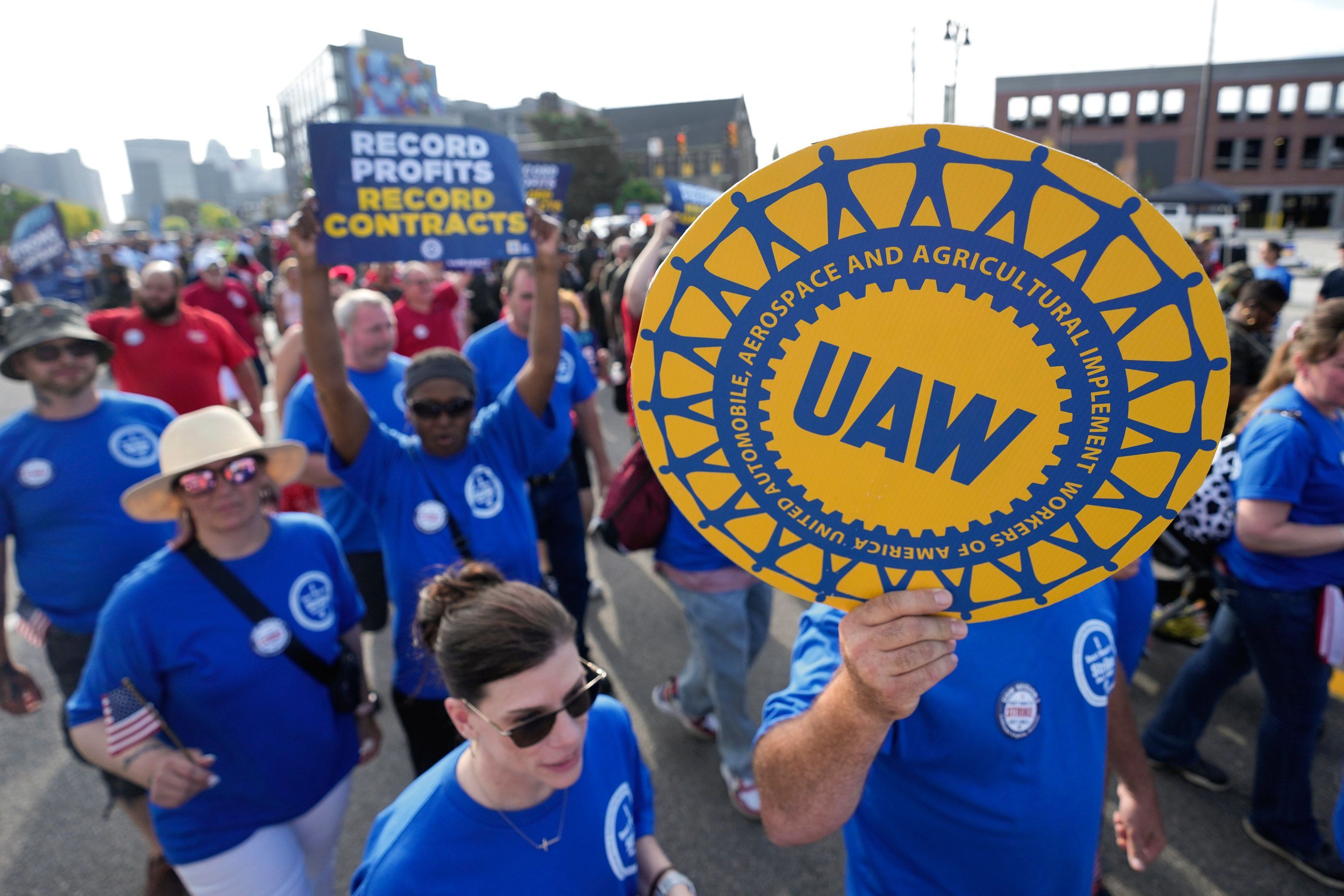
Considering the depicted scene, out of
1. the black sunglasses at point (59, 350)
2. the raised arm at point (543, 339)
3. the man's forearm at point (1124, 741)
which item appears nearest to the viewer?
the man's forearm at point (1124, 741)

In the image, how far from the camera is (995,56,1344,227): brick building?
4519 cm

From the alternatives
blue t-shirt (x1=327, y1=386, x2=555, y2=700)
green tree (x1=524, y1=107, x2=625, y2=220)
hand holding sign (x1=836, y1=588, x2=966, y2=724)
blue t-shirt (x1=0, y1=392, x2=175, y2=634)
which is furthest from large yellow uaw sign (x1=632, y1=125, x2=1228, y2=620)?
green tree (x1=524, y1=107, x2=625, y2=220)

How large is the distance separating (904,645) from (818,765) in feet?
1.03

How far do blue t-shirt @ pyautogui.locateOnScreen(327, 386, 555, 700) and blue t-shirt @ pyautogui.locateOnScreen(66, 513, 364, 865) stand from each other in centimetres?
36

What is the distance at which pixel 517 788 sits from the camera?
153cm

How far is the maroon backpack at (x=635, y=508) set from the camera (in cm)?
291

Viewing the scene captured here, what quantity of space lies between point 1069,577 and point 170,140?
737 ft

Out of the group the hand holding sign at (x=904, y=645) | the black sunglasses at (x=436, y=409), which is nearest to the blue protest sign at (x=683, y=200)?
the black sunglasses at (x=436, y=409)

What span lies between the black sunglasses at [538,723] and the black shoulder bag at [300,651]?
895 mm

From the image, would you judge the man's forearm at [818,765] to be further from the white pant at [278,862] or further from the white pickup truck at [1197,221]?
the white pickup truck at [1197,221]

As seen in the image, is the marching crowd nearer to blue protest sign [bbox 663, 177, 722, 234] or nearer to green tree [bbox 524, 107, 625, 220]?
blue protest sign [bbox 663, 177, 722, 234]

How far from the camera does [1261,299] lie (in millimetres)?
4691

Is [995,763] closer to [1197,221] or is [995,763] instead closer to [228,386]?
[228,386]

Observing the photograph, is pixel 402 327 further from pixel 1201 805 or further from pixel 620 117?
pixel 620 117
